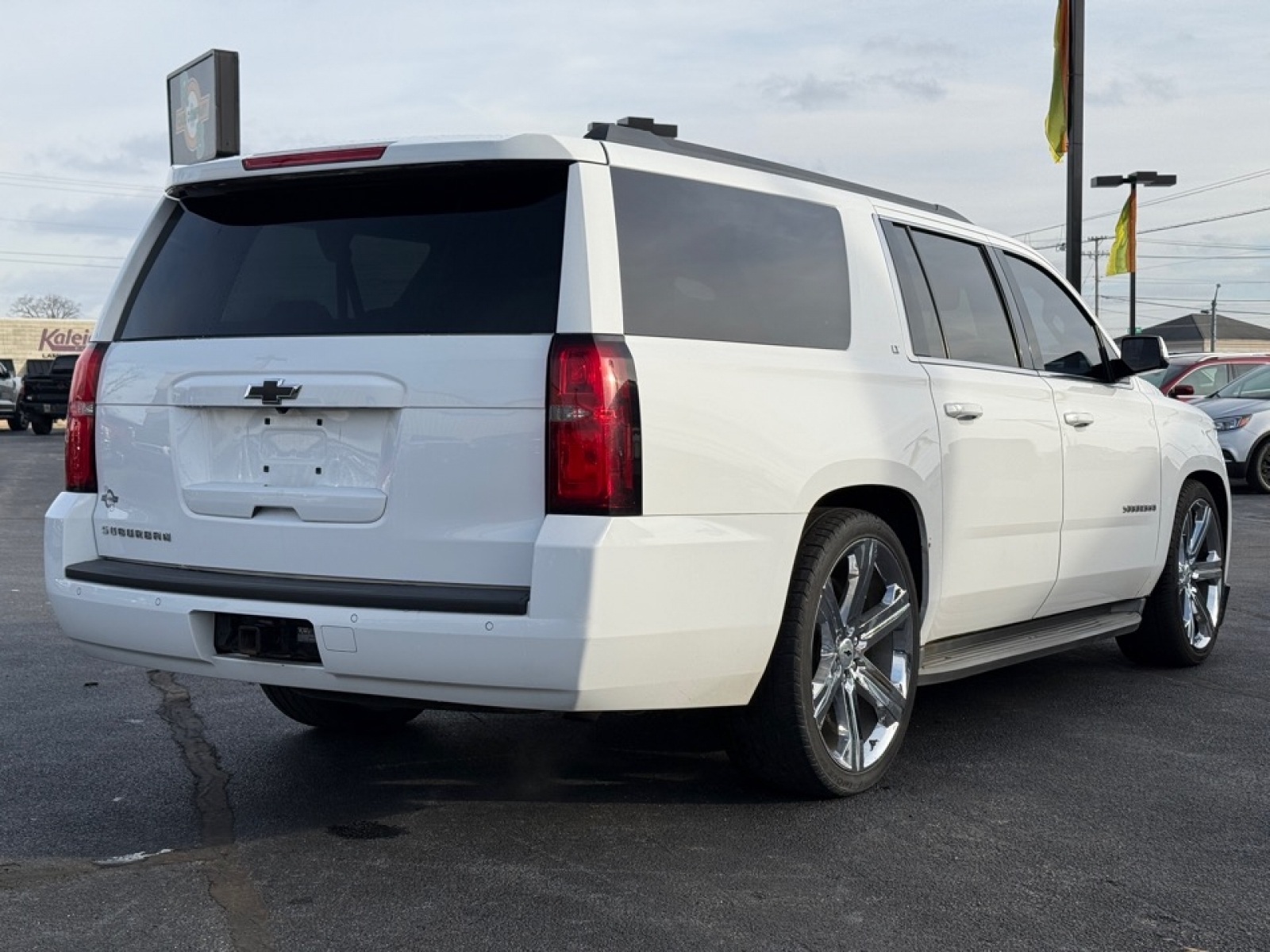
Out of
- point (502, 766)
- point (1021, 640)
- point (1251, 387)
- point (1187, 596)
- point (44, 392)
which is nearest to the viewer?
point (502, 766)

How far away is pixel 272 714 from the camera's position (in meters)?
5.83

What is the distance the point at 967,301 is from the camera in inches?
215

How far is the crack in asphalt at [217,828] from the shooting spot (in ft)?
11.5

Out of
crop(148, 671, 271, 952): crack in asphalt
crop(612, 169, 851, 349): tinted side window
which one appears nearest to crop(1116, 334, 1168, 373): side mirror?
crop(612, 169, 851, 349): tinted side window

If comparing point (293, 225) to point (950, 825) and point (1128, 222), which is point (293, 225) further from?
point (1128, 222)

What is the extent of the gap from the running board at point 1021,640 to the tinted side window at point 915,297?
101 centimetres

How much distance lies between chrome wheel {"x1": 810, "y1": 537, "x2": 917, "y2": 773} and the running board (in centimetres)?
21

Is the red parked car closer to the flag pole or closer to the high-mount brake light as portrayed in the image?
the flag pole

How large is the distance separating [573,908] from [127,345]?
2.16 m

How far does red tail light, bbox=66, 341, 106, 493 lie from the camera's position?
14.8 feet

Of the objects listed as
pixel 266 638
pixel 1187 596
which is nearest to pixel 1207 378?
pixel 1187 596

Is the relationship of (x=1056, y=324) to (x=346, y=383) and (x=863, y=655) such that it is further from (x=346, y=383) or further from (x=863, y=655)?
(x=346, y=383)

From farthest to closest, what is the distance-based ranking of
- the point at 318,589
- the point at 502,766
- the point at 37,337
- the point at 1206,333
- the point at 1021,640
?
1. the point at 1206,333
2. the point at 37,337
3. the point at 1021,640
4. the point at 502,766
5. the point at 318,589

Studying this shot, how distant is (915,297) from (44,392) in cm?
3487
